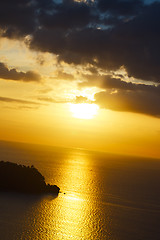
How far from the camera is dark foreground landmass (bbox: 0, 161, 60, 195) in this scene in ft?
329

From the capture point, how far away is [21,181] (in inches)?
4023

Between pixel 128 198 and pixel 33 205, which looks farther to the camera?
pixel 128 198

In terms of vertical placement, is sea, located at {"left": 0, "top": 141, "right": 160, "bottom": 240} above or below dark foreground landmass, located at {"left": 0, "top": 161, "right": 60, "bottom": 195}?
below

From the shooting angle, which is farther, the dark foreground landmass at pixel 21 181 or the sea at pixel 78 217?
the dark foreground landmass at pixel 21 181

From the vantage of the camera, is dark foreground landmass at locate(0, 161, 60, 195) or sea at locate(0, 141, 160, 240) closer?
sea at locate(0, 141, 160, 240)

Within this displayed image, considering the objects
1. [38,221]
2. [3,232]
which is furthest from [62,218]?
[3,232]

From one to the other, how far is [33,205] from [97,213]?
A: 21.9 m

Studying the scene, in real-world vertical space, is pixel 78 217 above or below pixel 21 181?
below

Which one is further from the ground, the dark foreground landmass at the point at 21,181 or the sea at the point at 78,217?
the dark foreground landmass at the point at 21,181

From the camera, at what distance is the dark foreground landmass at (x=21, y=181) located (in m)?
100

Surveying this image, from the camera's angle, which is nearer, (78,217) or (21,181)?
(78,217)

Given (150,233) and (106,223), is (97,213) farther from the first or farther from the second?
(150,233)

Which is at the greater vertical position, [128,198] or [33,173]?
[33,173]

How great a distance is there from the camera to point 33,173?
10519 cm
